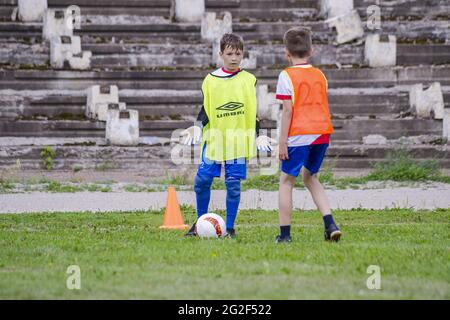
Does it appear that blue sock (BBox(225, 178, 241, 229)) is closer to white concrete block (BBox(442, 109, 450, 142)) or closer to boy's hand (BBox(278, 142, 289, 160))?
boy's hand (BBox(278, 142, 289, 160))

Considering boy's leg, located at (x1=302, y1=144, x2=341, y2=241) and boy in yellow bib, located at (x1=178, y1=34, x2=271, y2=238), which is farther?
boy in yellow bib, located at (x1=178, y1=34, x2=271, y2=238)

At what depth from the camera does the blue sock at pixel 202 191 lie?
12.0 meters

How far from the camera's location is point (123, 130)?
24.2m

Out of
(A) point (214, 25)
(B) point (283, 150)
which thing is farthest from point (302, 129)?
(A) point (214, 25)

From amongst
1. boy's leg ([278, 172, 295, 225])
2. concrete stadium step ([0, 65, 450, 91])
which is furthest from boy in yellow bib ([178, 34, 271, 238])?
concrete stadium step ([0, 65, 450, 91])

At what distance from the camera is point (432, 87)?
84.5 feet

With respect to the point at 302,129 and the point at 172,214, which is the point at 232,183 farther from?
the point at 172,214

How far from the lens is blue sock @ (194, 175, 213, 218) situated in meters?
12.0

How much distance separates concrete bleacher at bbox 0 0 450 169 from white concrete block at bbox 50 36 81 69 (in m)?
0.27

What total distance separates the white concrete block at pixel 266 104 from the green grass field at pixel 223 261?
11.4 metres

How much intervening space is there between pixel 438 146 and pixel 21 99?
9.10 meters

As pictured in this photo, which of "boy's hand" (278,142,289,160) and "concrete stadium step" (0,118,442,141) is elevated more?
"boy's hand" (278,142,289,160)
